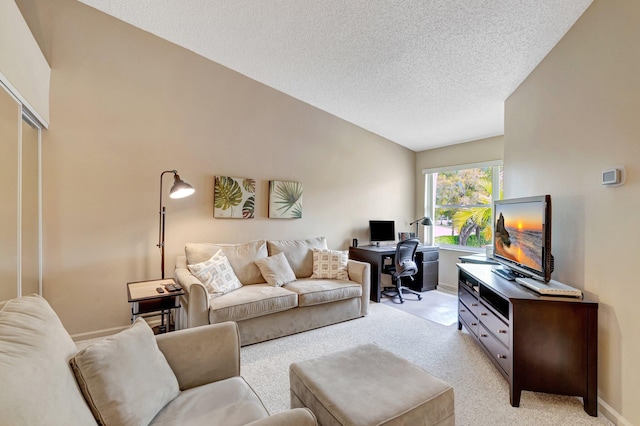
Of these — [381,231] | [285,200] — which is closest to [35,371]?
[285,200]

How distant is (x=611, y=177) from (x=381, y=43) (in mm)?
1990

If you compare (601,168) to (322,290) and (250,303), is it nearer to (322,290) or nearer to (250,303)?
(322,290)

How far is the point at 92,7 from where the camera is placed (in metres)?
2.83

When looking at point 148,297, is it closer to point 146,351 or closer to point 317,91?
point 146,351

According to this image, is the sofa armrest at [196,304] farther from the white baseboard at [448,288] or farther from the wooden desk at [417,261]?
the white baseboard at [448,288]

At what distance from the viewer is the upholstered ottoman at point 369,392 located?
126 centimetres

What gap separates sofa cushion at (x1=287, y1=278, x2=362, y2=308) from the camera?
3107 mm

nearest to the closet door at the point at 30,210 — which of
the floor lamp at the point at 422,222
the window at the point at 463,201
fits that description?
the floor lamp at the point at 422,222

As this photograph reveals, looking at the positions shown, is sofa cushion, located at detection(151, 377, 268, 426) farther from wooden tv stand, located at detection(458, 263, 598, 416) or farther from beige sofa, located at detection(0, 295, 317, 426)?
wooden tv stand, located at detection(458, 263, 598, 416)

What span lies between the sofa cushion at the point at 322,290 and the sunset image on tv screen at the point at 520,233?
5.22 ft

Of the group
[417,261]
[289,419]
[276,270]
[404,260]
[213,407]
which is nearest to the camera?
[289,419]

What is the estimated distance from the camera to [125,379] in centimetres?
111

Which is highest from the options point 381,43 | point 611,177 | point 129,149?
point 381,43

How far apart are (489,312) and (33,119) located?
162 inches
